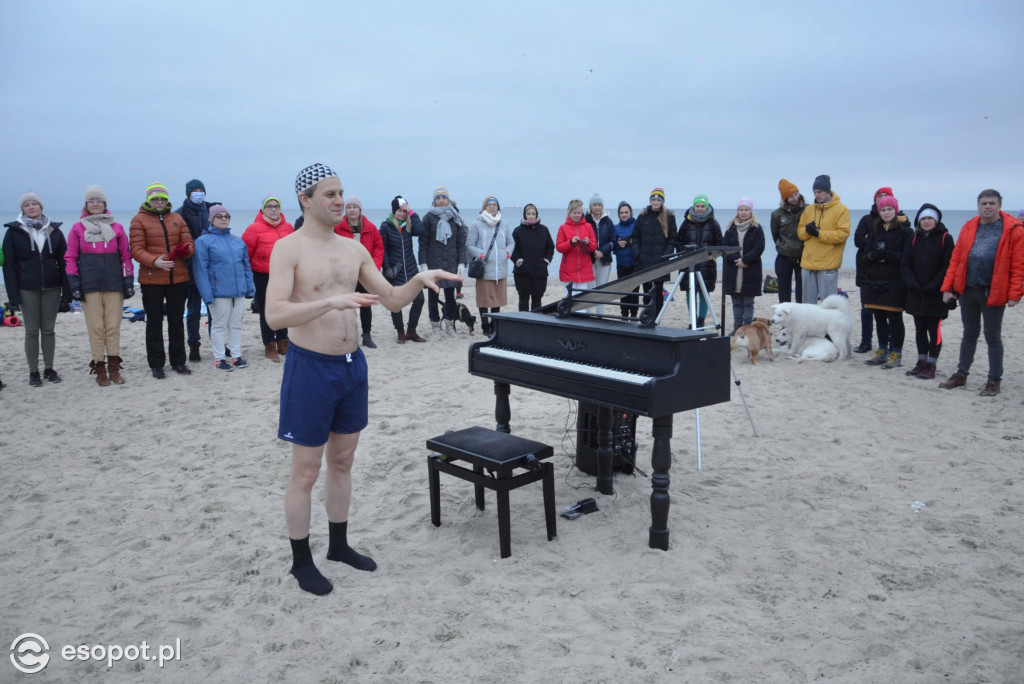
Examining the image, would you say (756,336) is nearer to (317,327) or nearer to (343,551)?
(343,551)

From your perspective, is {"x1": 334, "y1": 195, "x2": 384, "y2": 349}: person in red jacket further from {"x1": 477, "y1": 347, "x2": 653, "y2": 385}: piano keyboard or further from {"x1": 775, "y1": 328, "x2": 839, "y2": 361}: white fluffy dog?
{"x1": 775, "y1": 328, "x2": 839, "y2": 361}: white fluffy dog

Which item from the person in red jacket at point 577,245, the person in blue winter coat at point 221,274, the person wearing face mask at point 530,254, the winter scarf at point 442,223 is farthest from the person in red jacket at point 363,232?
the person in red jacket at point 577,245

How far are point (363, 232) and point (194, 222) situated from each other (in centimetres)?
193

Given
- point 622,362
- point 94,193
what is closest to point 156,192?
point 94,193

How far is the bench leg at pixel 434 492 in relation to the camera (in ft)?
13.0

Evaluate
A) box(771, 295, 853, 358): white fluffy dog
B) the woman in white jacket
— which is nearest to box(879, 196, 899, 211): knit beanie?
box(771, 295, 853, 358): white fluffy dog

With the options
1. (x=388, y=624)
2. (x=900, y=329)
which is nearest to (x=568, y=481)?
(x=388, y=624)

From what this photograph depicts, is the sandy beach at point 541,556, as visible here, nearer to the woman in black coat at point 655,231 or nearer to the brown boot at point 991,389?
the brown boot at point 991,389

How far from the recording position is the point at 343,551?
3611 mm

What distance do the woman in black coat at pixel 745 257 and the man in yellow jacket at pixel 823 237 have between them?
52 centimetres

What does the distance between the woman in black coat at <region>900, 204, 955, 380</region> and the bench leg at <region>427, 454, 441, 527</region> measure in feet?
18.5

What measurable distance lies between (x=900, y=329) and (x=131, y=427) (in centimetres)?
774

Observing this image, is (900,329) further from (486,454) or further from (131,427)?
(131,427)

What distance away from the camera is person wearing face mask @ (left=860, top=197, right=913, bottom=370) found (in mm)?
7789
